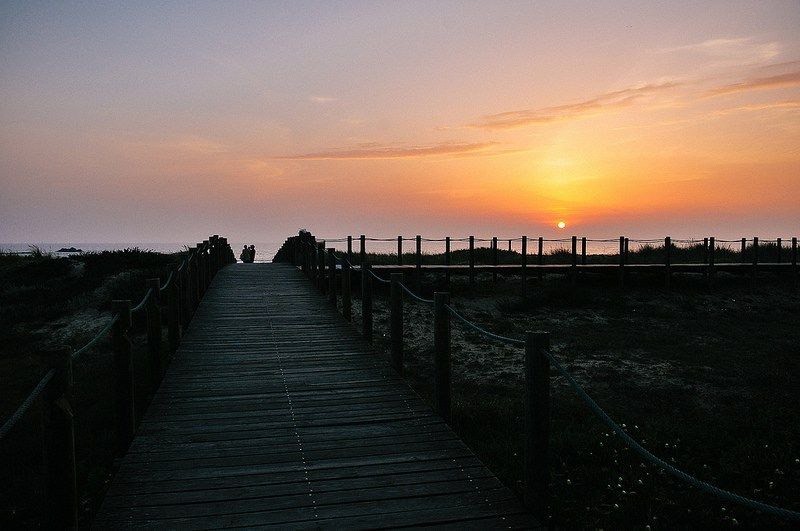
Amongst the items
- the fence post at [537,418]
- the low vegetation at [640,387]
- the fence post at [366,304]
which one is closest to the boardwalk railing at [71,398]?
the fence post at [366,304]

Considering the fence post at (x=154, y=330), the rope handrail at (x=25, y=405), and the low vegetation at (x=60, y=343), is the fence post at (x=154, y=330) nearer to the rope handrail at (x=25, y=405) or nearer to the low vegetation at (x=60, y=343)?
the low vegetation at (x=60, y=343)

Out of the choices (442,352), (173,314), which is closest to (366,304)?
(173,314)

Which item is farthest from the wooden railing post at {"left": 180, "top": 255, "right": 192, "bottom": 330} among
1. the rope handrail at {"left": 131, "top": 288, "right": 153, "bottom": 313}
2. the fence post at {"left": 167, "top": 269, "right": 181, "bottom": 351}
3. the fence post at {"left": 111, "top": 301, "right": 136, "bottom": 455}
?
the fence post at {"left": 111, "top": 301, "right": 136, "bottom": 455}

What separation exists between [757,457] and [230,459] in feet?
18.7

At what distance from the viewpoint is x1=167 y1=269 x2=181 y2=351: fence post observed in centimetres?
936

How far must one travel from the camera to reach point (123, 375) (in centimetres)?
593

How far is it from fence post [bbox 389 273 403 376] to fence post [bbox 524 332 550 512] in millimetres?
3983

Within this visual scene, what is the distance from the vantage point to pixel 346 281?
12.2 meters

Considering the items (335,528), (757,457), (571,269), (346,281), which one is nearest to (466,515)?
(335,528)

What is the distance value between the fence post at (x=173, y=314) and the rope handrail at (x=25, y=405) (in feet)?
18.3

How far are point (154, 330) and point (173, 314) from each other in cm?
203

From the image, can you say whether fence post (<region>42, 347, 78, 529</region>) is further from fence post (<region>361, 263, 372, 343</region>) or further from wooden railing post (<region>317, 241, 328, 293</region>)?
wooden railing post (<region>317, 241, 328, 293</region>)

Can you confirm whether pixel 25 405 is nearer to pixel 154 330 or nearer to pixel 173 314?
pixel 154 330

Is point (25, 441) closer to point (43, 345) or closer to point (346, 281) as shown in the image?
point (346, 281)
